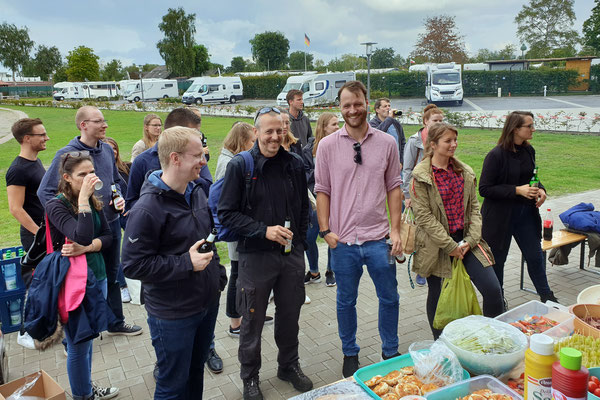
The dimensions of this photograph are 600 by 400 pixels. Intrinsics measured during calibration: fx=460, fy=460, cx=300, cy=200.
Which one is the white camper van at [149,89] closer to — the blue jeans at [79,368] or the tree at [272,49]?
the tree at [272,49]

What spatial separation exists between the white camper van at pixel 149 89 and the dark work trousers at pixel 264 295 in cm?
4898

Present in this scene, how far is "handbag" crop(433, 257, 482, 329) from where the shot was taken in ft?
11.5

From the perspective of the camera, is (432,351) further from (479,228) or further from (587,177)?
(587,177)

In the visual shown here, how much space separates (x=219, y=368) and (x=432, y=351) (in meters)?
2.11

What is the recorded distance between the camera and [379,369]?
8.04ft

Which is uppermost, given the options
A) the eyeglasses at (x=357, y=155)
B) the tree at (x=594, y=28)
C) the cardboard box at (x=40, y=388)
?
the tree at (x=594, y=28)

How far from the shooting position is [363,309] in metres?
5.01

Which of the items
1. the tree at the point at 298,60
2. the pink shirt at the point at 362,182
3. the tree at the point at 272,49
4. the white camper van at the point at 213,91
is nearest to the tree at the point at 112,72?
the tree at the point at 272,49

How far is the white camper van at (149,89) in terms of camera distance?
165ft

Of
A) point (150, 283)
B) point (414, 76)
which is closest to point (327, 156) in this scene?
point (150, 283)

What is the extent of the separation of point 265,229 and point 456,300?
158 cm

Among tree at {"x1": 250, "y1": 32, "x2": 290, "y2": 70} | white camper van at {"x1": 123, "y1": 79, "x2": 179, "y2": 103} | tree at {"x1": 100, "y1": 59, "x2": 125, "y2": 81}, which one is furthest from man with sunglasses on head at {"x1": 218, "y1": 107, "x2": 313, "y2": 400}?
tree at {"x1": 100, "y1": 59, "x2": 125, "y2": 81}

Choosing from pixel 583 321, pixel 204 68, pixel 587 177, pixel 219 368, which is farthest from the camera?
pixel 204 68

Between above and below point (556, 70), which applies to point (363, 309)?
below
